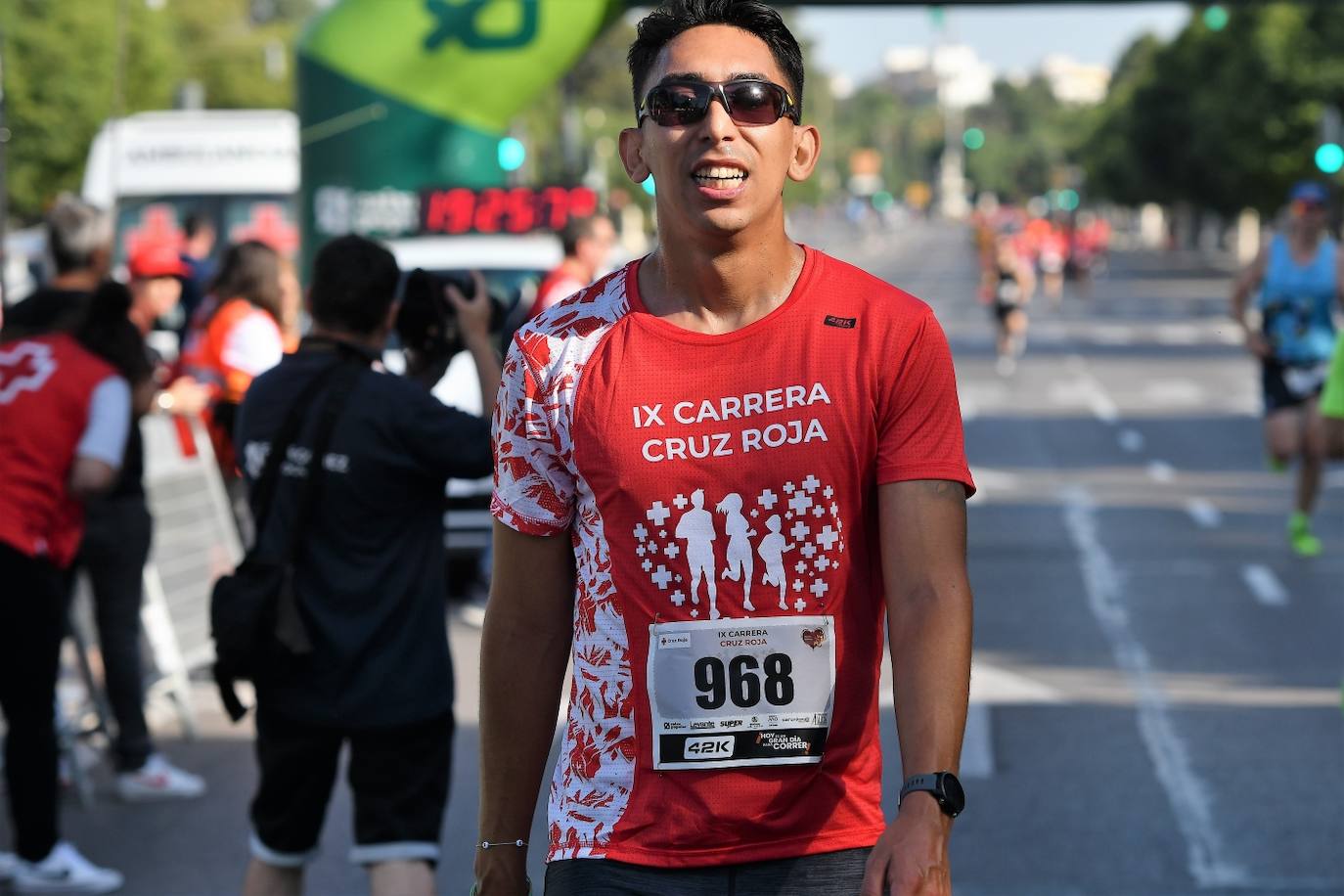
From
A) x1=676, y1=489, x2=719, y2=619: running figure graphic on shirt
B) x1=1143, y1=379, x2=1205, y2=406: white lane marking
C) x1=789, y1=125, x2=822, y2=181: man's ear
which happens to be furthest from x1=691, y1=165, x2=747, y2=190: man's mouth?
x1=1143, y1=379, x2=1205, y2=406: white lane marking

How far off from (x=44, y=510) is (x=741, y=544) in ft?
12.1

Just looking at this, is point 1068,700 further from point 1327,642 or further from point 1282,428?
point 1282,428

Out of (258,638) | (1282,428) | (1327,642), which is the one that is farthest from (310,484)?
(1282,428)

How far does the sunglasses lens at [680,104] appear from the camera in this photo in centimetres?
314

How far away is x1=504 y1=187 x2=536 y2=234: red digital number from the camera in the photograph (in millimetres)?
14086

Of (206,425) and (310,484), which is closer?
(310,484)

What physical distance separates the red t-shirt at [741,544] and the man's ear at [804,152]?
0.22 metres

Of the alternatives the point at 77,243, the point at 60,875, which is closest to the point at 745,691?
the point at 60,875

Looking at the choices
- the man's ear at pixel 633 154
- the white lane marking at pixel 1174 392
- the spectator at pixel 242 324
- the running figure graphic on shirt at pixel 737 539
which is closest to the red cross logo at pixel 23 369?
the spectator at pixel 242 324

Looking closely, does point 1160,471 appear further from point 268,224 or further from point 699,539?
point 699,539

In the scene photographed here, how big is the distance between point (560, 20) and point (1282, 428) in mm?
5060

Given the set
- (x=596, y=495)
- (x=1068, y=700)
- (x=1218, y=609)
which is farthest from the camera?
(x=1218, y=609)

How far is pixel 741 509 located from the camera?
9.95 feet

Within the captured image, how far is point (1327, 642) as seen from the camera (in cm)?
1015
